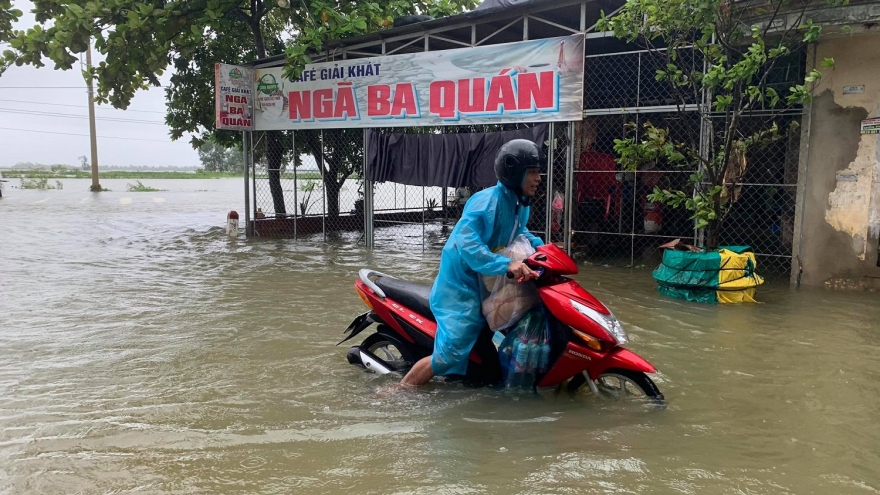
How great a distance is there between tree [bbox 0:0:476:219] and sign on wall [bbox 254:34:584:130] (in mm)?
821

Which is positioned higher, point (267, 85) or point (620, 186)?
point (267, 85)

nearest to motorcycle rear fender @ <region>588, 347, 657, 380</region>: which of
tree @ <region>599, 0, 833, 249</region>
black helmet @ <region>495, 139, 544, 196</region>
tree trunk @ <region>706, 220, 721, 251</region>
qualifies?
black helmet @ <region>495, 139, 544, 196</region>

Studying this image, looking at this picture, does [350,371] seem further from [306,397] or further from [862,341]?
[862,341]

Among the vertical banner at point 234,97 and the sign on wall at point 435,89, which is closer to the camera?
the sign on wall at point 435,89

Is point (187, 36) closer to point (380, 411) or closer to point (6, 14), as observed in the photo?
point (6, 14)

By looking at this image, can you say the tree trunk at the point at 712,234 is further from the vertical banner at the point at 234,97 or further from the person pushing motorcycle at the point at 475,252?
the vertical banner at the point at 234,97

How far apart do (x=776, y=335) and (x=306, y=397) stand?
13.4 feet

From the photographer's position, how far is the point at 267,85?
12523 millimetres

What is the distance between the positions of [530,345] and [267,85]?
1034 cm

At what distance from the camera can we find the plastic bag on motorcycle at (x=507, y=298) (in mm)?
3688

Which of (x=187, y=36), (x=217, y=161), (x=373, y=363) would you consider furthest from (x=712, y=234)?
(x=217, y=161)

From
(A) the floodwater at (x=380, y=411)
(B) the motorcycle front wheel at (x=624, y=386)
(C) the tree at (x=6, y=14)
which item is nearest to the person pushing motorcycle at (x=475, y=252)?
(A) the floodwater at (x=380, y=411)

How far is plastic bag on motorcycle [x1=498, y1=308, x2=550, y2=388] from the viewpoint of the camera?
3725 mm

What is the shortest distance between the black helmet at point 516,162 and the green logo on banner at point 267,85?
982 cm
